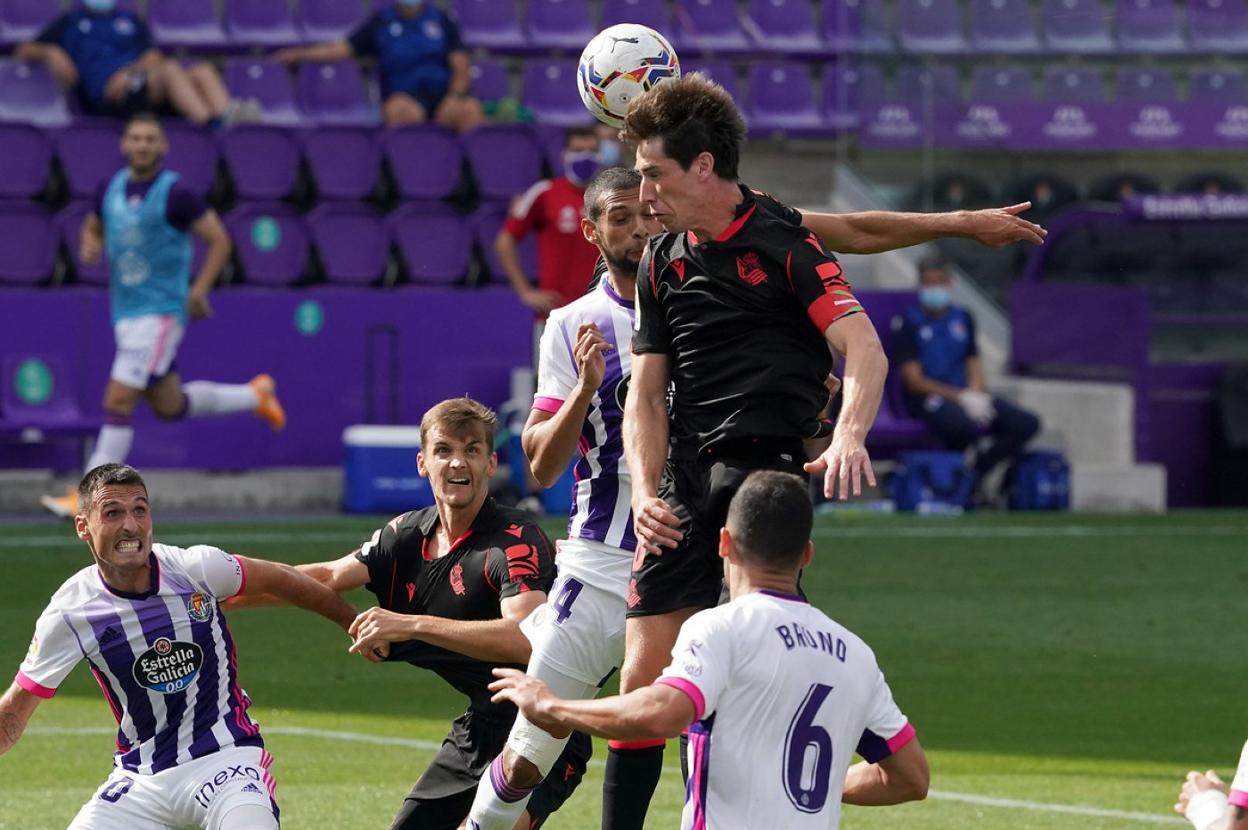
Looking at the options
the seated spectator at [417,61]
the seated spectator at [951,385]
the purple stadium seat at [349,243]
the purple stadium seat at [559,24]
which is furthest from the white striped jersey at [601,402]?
the purple stadium seat at [559,24]

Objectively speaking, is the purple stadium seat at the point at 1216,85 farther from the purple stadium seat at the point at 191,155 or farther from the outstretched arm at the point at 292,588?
the outstretched arm at the point at 292,588

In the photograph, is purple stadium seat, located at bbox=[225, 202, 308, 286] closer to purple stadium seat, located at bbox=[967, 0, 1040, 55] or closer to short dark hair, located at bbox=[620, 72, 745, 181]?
purple stadium seat, located at bbox=[967, 0, 1040, 55]

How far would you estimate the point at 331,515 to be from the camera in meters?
15.0

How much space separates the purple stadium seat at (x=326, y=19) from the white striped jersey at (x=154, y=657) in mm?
13839

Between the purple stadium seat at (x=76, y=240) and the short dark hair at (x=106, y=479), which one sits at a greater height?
the purple stadium seat at (x=76, y=240)

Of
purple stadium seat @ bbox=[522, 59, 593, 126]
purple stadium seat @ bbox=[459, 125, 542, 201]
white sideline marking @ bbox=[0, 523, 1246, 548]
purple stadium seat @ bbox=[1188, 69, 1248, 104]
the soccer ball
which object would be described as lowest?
white sideline marking @ bbox=[0, 523, 1246, 548]

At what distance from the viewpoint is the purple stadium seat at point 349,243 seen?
640 inches

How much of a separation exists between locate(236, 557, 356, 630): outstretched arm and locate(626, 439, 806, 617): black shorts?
3.08 feet

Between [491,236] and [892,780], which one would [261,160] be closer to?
[491,236]

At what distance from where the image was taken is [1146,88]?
20328 mm

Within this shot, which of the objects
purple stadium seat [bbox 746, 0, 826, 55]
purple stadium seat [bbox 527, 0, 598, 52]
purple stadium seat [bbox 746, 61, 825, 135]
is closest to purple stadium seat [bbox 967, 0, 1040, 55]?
purple stadium seat [bbox 746, 0, 826, 55]

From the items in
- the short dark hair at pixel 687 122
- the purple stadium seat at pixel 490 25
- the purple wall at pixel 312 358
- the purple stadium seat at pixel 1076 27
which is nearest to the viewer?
the short dark hair at pixel 687 122

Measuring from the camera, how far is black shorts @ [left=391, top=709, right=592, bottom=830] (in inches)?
244

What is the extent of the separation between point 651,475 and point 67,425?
33.1ft
